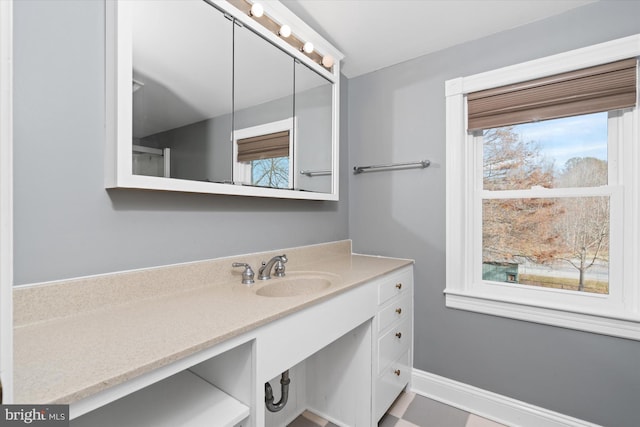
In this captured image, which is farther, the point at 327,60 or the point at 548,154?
the point at 327,60

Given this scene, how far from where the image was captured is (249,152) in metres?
1.41

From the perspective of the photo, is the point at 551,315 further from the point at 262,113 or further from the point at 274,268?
the point at 262,113

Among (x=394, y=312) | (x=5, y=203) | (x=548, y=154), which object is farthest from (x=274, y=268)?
(x=548, y=154)

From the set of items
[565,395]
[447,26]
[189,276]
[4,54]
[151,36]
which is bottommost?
[565,395]

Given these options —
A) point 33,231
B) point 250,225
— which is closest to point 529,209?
point 250,225

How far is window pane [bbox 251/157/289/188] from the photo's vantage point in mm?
1448

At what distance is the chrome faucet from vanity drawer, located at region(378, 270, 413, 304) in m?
0.55

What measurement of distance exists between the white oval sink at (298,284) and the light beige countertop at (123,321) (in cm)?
17

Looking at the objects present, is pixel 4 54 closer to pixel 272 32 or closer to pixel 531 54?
pixel 272 32

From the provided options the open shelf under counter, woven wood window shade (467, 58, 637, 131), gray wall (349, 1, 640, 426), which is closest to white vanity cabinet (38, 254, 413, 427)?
the open shelf under counter

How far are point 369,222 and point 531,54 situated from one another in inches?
55.1

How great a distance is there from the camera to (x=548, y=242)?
1.64 m

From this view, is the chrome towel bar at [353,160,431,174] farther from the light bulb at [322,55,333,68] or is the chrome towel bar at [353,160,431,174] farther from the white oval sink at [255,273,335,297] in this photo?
the white oval sink at [255,273,335,297]

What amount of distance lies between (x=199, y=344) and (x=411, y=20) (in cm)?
188
